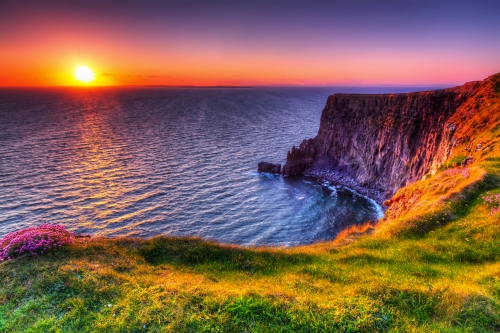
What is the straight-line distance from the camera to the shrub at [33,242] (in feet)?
54.5

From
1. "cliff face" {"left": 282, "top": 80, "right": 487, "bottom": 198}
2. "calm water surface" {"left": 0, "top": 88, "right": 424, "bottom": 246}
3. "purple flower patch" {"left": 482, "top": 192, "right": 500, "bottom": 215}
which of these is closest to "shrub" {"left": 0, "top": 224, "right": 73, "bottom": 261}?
"calm water surface" {"left": 0, "top": 88, "right": 424, "bottom": 246}

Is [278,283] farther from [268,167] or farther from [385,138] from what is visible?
[385,138]

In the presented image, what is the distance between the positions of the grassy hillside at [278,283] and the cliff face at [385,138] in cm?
3276

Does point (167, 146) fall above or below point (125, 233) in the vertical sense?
above

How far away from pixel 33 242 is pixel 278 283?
49.7 ft

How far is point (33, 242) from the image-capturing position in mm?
17031

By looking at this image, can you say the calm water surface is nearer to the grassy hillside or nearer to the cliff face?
the cliff face

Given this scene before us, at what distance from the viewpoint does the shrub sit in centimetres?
1662

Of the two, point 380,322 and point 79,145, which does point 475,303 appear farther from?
point 79,145

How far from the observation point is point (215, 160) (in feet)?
239

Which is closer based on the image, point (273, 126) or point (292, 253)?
point (292, 253)

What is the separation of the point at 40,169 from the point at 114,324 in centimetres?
6201

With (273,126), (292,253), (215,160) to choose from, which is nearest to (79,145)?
(215,160)

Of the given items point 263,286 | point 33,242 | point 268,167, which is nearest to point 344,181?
point 268,167
